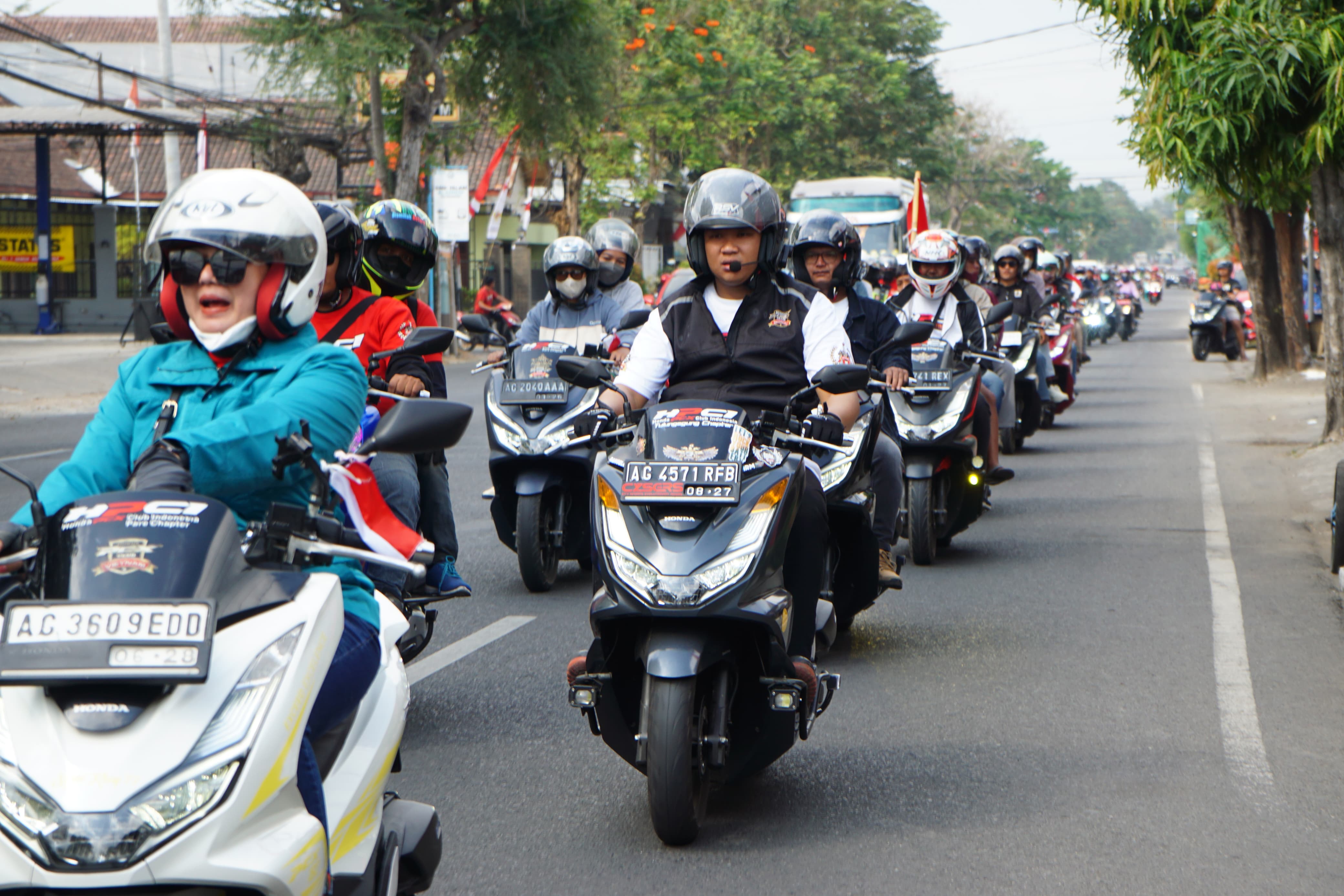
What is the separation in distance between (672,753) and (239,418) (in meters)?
1.67

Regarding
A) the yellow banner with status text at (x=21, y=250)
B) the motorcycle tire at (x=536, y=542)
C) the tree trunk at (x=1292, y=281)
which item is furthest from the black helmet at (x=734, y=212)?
the yellow banner with status text at (x=21, y=250)

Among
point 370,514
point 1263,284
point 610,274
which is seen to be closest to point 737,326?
point 370,514

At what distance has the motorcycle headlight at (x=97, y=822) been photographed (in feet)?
7.72

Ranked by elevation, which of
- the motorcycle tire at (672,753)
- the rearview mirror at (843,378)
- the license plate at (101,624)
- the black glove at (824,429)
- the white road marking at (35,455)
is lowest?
the motorcycle tire at (672,753)

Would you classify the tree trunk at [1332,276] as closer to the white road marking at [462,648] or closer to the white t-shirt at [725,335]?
the white road marking at [462,648]

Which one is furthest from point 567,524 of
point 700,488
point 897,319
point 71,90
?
point 71,90

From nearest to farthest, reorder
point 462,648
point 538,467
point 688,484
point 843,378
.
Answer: point 688,484 → point 843,378 → point 462,648 → point 538,467

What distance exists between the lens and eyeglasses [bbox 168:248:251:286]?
122 inches

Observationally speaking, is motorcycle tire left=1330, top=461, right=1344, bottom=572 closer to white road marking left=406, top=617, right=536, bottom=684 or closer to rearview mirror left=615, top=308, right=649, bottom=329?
rearview mirror left=615, top=308, right=649, bottom=329

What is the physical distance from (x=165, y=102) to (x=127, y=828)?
147ft

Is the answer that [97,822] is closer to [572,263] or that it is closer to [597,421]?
[597,421]

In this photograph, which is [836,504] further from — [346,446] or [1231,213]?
[1231,213]

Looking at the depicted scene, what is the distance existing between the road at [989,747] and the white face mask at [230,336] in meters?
1.68

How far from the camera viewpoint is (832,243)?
793 centimetres
